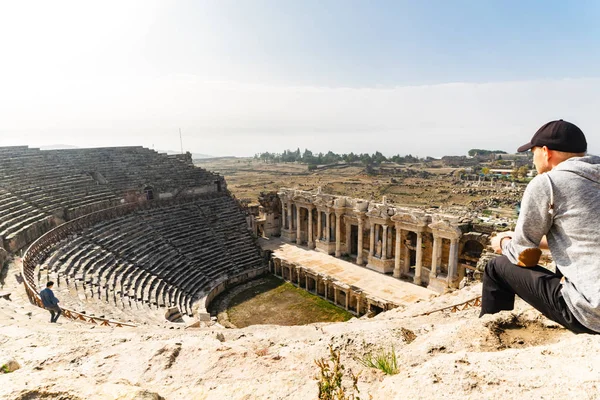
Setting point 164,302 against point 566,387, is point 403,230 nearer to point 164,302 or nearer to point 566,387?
point 164,302

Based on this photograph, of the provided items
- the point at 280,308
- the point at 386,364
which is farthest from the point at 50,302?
the point at 280,308

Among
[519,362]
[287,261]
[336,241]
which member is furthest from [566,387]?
[336,241]

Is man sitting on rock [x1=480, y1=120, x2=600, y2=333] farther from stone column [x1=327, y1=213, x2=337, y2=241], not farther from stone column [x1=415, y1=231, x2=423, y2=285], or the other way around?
stone column [x1=327, y1=213, x2=337, y2=241]

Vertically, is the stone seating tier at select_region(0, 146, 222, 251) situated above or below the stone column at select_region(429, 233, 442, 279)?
above

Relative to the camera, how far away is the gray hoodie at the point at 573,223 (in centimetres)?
289

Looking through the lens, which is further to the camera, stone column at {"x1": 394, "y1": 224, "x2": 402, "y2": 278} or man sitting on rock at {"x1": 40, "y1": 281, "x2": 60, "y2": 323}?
stone column at {"x1": 394, "y1": 224, "x2": 402, "y2": 278}

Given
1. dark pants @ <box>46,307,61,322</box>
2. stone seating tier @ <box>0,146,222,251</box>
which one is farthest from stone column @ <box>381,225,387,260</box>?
dark pants @ <box>46,307,61,322</box>

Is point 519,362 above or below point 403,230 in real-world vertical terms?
above

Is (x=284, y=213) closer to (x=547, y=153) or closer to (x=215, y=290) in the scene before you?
(x=215, y=290)

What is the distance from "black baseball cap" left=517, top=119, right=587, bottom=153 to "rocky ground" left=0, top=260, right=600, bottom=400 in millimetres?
1683

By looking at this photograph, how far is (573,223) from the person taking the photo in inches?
118

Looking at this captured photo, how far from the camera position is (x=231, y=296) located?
24.5 metres

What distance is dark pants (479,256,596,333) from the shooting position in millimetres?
3252

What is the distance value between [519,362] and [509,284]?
42.8 inches
